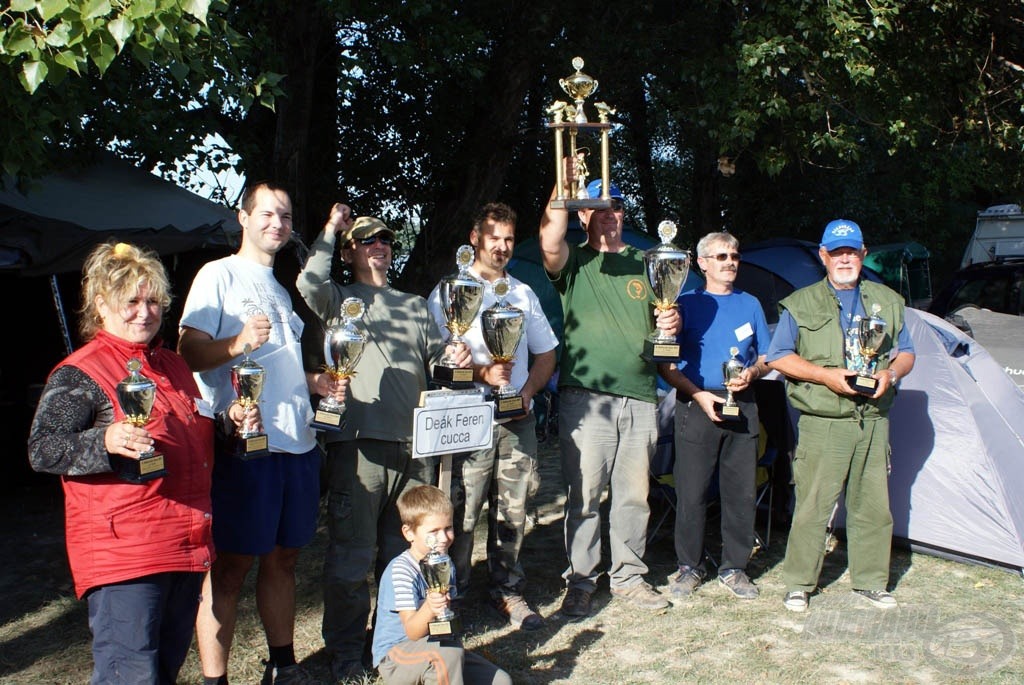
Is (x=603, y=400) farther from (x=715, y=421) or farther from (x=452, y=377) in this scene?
(x=452, y=377)

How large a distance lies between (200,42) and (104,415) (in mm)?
2658

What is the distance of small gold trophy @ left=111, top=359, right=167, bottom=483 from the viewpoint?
107 inches

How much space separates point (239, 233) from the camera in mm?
8148

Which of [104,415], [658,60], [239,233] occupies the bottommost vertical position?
[104,415]

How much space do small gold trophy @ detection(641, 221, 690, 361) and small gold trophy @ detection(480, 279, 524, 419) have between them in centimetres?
71

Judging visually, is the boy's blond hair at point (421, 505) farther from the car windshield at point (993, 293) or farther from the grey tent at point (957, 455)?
the car windshield at point (993, 293)

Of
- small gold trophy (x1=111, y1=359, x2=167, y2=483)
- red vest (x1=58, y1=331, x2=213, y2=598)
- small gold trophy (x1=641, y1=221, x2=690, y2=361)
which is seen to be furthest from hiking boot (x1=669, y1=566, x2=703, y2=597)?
small gold trophy (x1=111, y1=359, x2=167, y2=483)

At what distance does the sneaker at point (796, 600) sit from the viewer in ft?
15.3

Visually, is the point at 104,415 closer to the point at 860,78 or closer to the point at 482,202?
the point at 482,202

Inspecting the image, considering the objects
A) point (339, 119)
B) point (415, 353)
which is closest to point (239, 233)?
point (339, 119)

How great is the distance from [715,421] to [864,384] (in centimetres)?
76

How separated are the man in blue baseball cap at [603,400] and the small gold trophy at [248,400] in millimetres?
1709

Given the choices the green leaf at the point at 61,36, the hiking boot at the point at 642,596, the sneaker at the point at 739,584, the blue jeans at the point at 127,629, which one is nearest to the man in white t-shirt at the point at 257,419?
the blue jeans at the point at 127,629

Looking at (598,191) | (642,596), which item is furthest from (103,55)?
(642,596)
